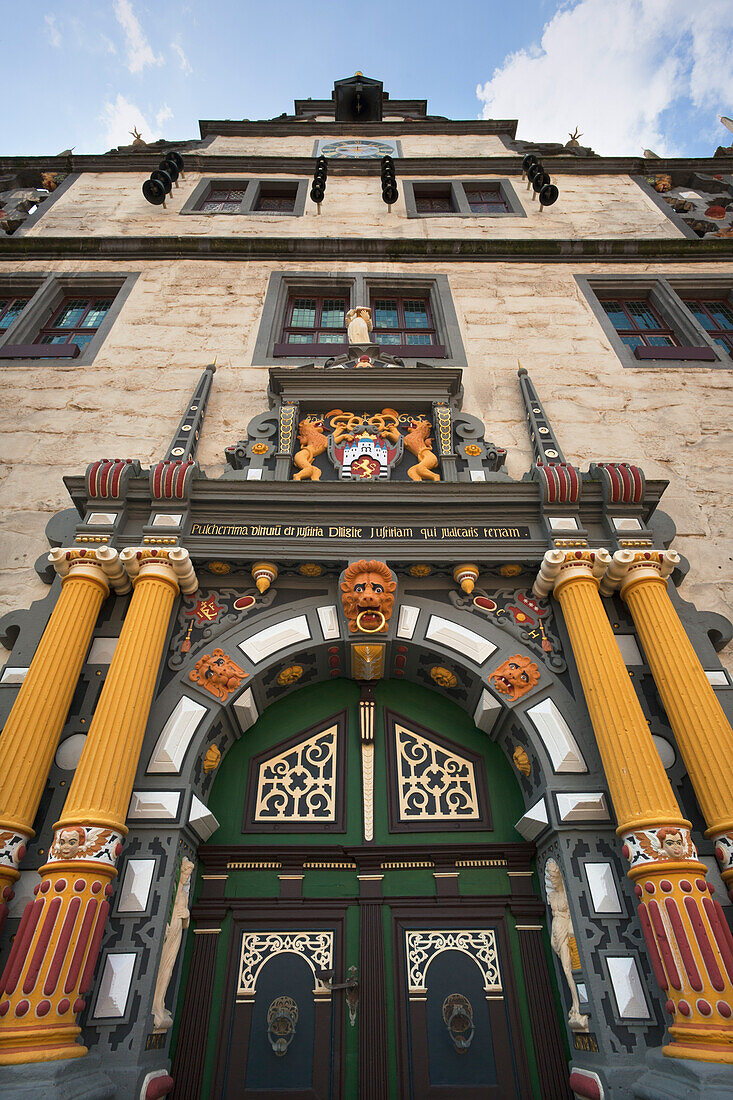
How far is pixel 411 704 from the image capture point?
6.48m

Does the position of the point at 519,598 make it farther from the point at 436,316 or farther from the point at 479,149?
the point at 479,149

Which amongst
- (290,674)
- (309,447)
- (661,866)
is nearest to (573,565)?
(661,866)

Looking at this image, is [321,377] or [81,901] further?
[321,377]

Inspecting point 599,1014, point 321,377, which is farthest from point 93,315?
point 599,1014

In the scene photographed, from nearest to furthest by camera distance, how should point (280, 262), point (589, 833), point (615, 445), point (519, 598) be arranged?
point (589, 833) → point (519, 598) → point (615, 445) → point (280, 262)

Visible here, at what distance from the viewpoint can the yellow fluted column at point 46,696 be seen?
464cm

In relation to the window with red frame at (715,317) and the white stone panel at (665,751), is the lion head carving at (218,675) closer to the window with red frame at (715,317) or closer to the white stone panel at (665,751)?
the white stone panel at (665,751)

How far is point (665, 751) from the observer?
5.47 meters

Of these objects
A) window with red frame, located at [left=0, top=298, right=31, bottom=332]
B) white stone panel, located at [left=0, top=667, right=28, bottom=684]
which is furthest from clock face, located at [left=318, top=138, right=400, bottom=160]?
white stone panel, located at [left=0, top=667, right=28, bottom=684]

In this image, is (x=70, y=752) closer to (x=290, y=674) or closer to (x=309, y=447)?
(x=290, y=674)

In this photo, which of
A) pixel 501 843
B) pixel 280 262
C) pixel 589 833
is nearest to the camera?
pixel 589 833

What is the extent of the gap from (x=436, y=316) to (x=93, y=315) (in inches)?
222

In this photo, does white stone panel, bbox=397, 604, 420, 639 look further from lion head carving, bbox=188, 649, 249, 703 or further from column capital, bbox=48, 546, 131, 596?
column capital, bbox=48, 546, 131, 596

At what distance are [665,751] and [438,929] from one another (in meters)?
2.45
